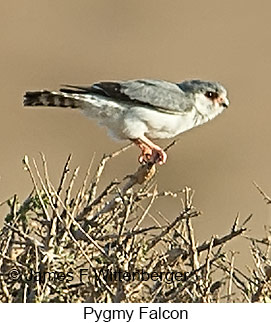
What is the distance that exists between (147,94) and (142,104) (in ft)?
0.28

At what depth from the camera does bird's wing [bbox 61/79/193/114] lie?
5.05 meters

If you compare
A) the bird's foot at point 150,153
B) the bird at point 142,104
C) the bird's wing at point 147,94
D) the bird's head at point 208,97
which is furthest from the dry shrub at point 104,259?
the bird's head at point 208,97

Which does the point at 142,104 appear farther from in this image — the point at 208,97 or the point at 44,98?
the point at 44,98

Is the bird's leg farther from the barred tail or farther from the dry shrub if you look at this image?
the dry shrub

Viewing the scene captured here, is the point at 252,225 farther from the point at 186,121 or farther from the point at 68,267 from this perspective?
the point at 68,267

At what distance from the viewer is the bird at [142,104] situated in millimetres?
4852

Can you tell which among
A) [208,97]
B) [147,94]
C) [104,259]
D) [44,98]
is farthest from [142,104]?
[104,259]

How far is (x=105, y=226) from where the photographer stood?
→ 3561 mm

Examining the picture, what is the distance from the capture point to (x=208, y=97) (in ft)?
17.2

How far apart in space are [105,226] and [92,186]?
0.28 meters

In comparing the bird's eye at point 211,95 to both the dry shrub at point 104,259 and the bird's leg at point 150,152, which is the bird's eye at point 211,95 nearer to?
the bird's leg at point 150,152

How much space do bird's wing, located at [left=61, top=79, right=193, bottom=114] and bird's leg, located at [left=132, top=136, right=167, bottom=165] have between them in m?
A: 0.23
